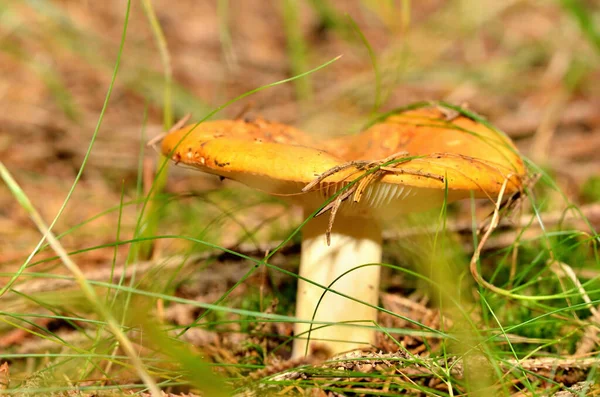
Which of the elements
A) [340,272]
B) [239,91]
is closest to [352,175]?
[340,272]

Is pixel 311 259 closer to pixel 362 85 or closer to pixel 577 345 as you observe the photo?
pixel 577 345

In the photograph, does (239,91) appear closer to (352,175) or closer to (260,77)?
(260,77)

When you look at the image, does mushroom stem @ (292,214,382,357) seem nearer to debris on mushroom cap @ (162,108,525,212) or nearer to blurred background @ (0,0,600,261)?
debris on mushroom cap @ (162,108,525,212)

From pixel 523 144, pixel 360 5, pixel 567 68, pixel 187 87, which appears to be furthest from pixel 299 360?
pixel 360 5

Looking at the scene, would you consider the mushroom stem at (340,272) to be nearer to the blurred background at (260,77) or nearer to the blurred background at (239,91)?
the blurred background at (239,91)

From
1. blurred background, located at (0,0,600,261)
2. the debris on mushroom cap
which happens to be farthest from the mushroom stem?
blurred background, located at (0,0,600,261)

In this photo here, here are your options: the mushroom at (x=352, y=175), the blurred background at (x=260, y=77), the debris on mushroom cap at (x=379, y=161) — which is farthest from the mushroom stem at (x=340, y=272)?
the blurred background at (x=260, y=77)
